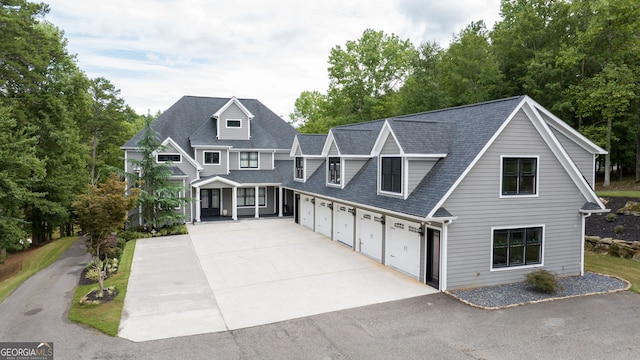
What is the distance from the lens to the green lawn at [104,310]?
993 cm

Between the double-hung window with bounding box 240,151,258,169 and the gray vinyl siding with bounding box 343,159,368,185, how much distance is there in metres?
12.2

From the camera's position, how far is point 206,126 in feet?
97.7

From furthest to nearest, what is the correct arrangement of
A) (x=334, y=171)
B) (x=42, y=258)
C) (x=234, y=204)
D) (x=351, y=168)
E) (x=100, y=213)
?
(x=234, y=204), (x=42, y=258), (x=334, y=171), (x=351, y=168), (x=100, y=213)

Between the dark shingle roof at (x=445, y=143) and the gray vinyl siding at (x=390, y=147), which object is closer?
the dark shingle roof at (x=445, y=143)

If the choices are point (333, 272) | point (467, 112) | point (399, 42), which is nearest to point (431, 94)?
point (399, 42)

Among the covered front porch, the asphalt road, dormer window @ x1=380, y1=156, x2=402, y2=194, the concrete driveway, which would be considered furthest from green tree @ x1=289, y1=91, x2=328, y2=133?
the asphalt road

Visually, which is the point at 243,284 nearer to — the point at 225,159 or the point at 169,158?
the point at 169,158

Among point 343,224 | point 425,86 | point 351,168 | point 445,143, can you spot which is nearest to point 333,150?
point 351,168

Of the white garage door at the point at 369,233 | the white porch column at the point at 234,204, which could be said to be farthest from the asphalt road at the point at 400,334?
the white porch column at the point at 234,204

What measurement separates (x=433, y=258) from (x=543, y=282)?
348cm

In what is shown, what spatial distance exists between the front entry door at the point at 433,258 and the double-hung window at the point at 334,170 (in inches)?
322

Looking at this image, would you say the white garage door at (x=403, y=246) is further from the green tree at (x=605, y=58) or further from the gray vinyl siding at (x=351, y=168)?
the green tree at (x=605, y=58)

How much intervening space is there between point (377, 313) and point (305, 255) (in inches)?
279
